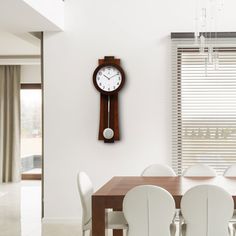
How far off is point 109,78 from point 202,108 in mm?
1207

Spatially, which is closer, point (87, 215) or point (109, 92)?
point (87, 215)

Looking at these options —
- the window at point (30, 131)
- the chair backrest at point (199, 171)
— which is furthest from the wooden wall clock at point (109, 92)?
the window at point (30, 131)

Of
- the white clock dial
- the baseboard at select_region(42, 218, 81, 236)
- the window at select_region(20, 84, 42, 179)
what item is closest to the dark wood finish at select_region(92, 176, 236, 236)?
the baseboard at select_region(42, 218, 81, 236)

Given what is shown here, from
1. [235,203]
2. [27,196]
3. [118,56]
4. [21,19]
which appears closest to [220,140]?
[118,56]

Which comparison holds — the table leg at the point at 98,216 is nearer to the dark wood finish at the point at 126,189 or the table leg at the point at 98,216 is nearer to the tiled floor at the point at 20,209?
the dark wood finish at the point at 126,189

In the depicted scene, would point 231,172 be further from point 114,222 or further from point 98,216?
point 98,216

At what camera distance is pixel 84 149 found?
609 cm

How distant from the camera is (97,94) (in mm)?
6055

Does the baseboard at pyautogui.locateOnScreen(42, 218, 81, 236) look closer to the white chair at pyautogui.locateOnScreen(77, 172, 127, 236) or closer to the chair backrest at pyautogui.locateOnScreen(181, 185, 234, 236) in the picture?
the white chair at pyautogui.locateOnScreen(77, 172, 127, 236)

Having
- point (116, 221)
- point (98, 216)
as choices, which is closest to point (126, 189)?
point (116, 221)

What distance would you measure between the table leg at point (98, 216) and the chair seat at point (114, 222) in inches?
6.3

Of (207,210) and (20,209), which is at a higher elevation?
(207,210)

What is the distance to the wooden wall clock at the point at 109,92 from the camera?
5.96 metres

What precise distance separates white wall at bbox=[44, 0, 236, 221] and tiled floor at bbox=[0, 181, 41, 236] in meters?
0.38
